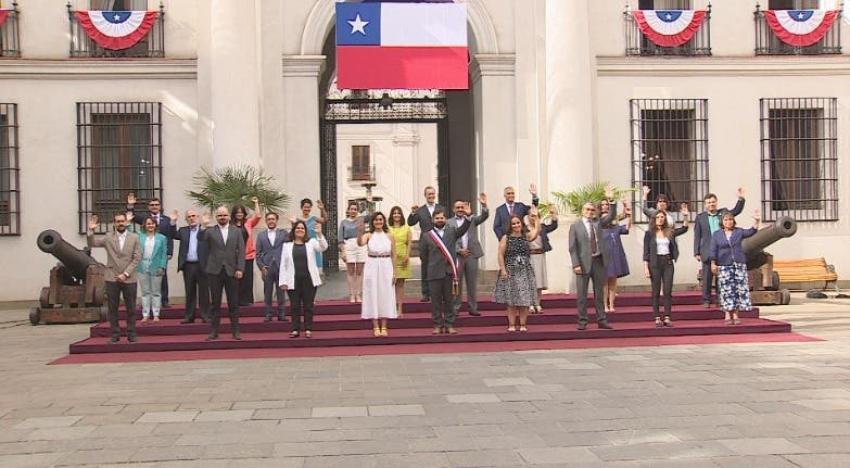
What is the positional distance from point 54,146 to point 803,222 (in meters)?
14.5

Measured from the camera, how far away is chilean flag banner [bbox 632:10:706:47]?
1736 cm

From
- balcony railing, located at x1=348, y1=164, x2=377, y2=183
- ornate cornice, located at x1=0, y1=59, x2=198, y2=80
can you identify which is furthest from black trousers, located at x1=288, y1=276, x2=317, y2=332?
balcony railing, located at x1=348, y1=164, x2=377, y2=183

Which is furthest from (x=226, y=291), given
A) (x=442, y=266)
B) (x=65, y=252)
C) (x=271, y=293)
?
(x=65, y=252)

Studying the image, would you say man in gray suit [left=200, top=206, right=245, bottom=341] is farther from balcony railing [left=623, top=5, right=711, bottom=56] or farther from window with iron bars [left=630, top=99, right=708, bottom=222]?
balcony railing [left=623, top=5, right=711, bottom=56]

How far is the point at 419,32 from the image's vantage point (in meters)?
16.3

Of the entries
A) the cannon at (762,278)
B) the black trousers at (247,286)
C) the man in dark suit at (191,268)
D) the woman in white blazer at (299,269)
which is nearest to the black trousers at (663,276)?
the cannon at (762,278)

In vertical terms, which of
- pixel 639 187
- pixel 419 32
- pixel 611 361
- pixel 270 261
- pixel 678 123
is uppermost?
pixel 419 32

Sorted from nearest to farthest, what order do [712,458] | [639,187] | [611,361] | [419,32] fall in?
[712,458] → [611,361] → [419,32] → [639,187]

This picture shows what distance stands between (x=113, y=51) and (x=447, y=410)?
1232cm

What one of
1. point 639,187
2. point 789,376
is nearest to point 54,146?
point 639,187

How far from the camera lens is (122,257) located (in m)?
11.5

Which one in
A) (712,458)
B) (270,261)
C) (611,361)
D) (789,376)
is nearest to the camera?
(712,458)

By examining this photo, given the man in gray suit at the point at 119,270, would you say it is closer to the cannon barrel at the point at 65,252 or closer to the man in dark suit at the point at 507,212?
the cannon barrel at the point at 65,252

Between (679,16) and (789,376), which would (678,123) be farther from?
(789,376)
